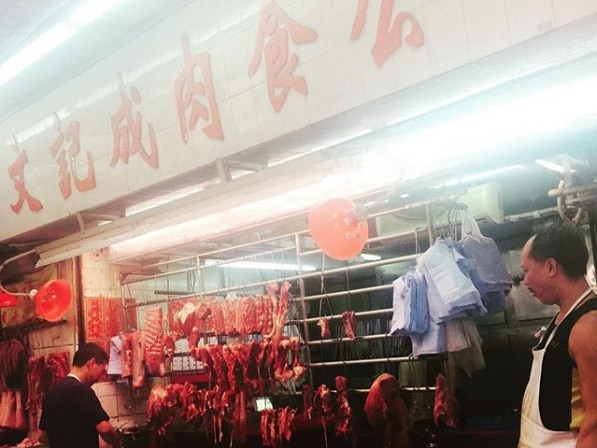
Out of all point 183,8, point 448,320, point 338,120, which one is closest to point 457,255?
point 448,320

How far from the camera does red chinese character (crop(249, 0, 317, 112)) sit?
15.7ft

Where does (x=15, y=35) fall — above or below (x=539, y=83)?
above

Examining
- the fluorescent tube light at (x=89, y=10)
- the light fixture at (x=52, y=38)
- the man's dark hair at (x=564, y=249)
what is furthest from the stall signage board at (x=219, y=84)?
the man's dark hair at (x=564, y=249)

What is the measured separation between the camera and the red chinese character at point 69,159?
670 centimetres

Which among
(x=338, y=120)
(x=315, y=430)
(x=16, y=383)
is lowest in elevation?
(x=315, y=430)

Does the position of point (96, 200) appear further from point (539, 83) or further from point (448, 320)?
point (539, 83)

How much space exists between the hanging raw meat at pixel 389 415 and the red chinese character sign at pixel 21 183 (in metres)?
4.20

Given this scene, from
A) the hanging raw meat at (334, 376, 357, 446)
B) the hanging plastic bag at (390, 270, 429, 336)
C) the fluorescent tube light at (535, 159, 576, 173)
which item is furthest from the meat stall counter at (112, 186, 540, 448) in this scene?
the fluorescent tube light at (535, 159, 576, 173)

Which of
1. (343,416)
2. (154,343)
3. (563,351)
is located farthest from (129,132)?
(563,351)

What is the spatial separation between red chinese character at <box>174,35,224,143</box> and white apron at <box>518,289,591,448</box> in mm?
3032

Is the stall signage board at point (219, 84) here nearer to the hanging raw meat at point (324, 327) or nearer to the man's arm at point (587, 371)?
the man's arm at point (587, 371)

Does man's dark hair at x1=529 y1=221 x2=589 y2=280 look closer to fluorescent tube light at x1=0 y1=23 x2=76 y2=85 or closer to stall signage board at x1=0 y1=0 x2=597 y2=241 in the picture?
stall signage board at x1=0 y1=0 x2=597 y2=241

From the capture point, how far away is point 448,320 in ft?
16.3

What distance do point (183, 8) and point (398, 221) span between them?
2.89 meters
